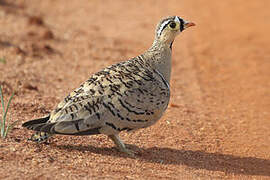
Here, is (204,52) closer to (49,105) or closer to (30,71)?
(30,71)

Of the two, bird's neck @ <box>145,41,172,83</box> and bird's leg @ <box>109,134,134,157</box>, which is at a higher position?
bird's neck @ <box>145,41,172,83</box>

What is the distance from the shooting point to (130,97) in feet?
20.0

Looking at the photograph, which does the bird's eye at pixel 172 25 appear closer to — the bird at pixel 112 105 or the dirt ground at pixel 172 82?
the bird at pixel 112 105

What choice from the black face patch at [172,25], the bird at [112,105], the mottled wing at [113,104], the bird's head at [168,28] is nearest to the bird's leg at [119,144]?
the bird at [112,105]

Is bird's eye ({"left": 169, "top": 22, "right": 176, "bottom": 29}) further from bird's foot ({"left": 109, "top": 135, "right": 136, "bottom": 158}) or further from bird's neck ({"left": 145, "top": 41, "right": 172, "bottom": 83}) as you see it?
bird's foot ({"left": 109, "top": 135, "right": 136, "bottom": 158})

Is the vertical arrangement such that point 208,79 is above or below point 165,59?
above

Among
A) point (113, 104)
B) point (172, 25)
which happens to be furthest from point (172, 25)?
point (113, 104)

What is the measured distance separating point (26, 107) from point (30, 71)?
8.63ft

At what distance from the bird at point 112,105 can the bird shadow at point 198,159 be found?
266 mm

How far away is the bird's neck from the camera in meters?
6.89

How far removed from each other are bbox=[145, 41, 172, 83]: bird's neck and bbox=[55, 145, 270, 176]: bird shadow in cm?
105

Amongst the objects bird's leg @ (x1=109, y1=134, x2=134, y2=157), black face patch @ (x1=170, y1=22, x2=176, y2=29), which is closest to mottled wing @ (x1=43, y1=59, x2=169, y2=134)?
bird's leg @ (x1=109, y1=134, x2=134, y2=157)

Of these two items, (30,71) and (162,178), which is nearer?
(162,178)

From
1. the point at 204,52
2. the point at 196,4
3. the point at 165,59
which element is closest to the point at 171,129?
the point at 165,59
